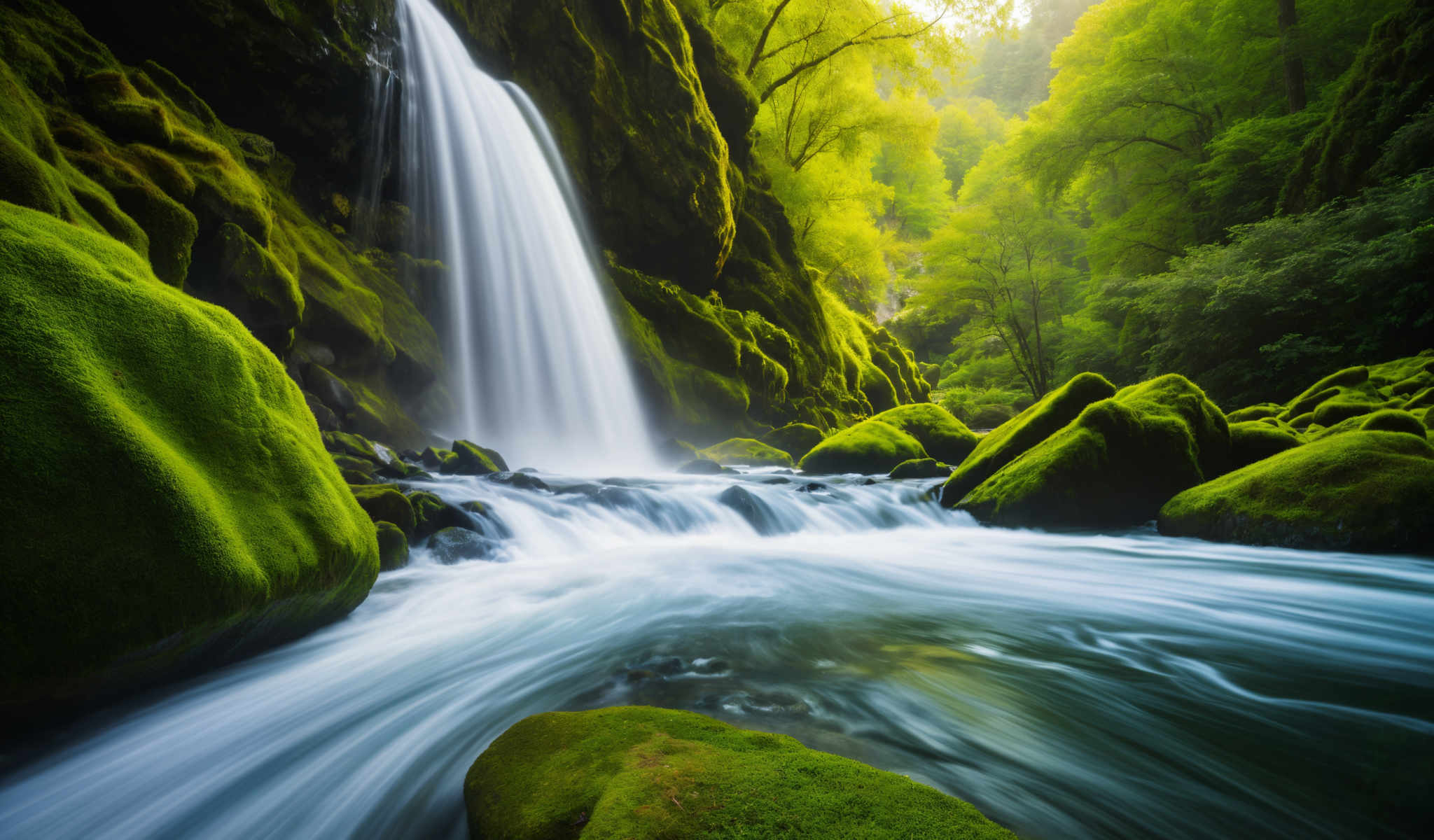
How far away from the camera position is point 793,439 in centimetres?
1448

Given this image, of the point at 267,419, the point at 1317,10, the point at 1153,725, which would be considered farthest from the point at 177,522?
the point at 1317,10

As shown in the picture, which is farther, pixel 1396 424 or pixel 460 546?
pixel 1396 424

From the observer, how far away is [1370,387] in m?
8.87

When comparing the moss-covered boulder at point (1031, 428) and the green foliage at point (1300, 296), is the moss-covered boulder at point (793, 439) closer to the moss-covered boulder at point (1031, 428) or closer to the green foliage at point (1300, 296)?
the moss-covered boulder at point (1031, 428)

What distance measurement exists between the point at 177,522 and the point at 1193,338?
16522 mm

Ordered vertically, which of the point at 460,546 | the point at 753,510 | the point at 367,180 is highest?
the point at 367,180

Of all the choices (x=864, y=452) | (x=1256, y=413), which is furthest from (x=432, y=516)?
(x=1256, y=413)

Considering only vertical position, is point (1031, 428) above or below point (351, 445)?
above

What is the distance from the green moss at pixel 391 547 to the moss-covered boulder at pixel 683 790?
122 inches

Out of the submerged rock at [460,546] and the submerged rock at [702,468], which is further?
the submerged rock at [702,468]

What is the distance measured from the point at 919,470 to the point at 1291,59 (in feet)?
47.6

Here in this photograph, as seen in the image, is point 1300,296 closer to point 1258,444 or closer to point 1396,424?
point 1258,444

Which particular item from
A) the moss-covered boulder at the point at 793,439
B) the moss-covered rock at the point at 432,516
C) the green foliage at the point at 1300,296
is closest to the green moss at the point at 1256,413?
the green foliage at the point at 1300,296

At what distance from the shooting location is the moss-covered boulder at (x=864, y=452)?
11.1m
